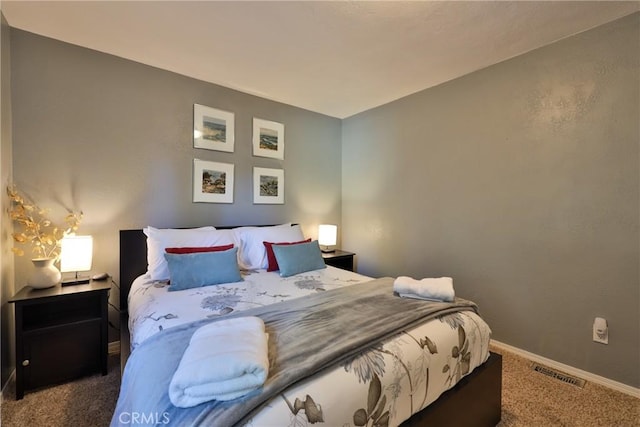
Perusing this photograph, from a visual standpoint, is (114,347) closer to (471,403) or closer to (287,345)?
(287,345)

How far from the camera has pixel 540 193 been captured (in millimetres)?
2215

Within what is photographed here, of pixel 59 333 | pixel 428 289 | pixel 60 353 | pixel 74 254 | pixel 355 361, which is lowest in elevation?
pixel 60 353

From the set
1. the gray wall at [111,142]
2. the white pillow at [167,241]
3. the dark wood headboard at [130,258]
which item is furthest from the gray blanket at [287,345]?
the gray wall at [111,142]

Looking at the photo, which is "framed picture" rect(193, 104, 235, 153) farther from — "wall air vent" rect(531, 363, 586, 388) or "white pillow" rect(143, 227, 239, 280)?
"wall air vent" rect(531, 363, 586, 388)

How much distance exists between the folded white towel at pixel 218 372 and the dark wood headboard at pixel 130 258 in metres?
1.76

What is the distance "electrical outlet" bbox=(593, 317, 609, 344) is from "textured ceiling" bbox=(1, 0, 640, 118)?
208cm

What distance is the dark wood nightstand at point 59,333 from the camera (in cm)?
177

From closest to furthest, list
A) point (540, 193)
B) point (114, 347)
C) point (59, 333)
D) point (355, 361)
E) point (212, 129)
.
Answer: point (355, 361) < point (59, 333) < point (540, 193) < point (114, 347) < point (212, 129)

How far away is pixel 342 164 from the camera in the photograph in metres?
3.97

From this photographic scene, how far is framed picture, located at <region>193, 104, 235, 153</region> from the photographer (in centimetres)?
A: 278

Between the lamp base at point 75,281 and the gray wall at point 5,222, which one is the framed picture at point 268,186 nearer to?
the lamp base at point 75,281

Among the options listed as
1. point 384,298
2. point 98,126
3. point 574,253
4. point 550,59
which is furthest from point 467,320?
point 98,126

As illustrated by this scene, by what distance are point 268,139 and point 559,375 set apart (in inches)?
133

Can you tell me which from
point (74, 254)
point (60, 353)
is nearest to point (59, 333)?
point (60, 353)
